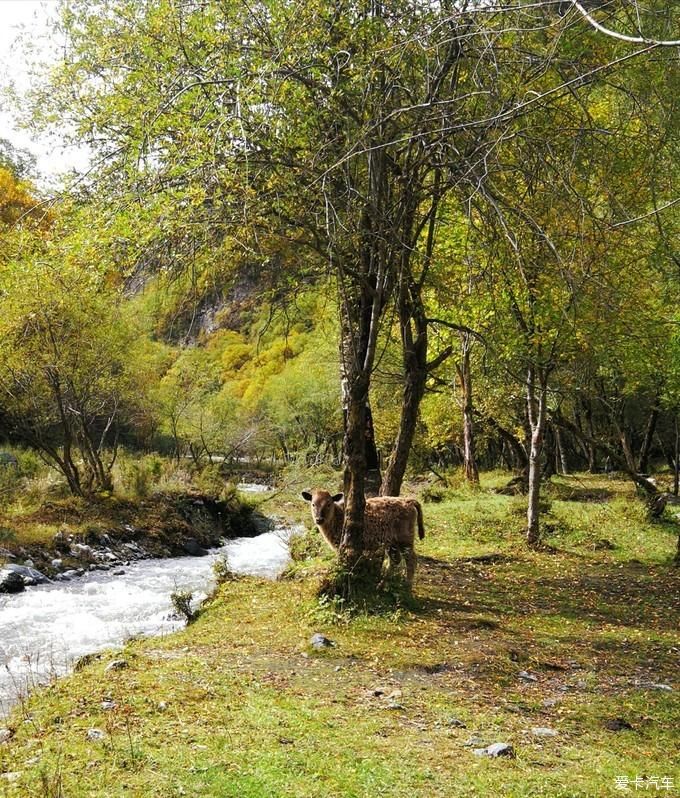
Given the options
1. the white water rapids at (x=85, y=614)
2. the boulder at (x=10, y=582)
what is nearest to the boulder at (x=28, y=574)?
the boulder at (x=10, y=582)

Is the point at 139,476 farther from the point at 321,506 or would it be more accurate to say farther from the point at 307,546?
the point at 321,506

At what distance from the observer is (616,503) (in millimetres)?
24219

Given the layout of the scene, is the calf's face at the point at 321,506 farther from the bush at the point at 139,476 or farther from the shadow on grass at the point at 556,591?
the bush at the point at 139,476

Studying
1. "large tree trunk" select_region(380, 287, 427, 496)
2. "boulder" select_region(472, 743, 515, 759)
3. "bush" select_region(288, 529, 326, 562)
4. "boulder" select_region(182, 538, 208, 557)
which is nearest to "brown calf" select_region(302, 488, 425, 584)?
"large tree trunk" select_region(380, 287, 427, 496)

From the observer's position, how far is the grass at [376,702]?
4.93 metres

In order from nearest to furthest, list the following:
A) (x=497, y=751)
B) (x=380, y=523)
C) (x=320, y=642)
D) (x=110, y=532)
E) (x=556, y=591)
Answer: (x=497, y=751) → (x=320, y=642) → (x=380, y=523) → (x=556, y=591) → (x=110, y=532)

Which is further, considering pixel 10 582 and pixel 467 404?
pixel 467 404

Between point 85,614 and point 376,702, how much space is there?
357 inches

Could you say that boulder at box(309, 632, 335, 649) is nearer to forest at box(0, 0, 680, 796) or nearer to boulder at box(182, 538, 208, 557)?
forest at box(0, 0, 680, 796)

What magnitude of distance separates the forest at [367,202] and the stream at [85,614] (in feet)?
8.10

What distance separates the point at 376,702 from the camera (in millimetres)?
6781

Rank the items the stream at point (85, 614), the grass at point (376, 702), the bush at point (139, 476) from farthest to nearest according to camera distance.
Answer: the bush at point (139, 476), the stream at point (85, 614), the grass at point (376, 702)

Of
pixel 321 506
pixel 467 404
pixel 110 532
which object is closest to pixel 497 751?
pixel 321 506

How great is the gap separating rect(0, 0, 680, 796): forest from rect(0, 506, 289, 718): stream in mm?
2468
